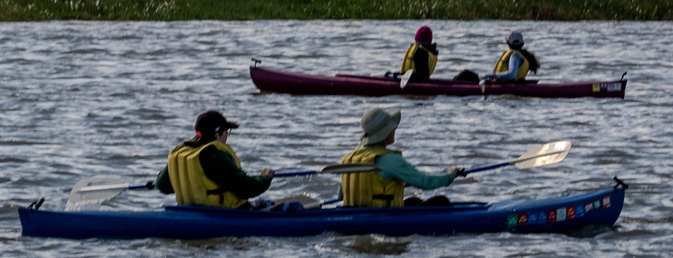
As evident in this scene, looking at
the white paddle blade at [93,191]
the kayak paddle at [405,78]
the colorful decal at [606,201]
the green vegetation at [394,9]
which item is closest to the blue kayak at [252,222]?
the white paddle blade at [93,191]

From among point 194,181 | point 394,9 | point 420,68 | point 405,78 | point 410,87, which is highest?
point 194,181

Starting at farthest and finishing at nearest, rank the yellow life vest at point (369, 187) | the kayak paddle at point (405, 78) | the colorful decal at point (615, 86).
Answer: the colorful decal at point (615, 86) < the kayak paddle at point (405, 78) < the yellow life vest at point (369, 187)

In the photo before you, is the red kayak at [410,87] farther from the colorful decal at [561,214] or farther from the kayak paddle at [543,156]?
the colorful decal at [561,214]

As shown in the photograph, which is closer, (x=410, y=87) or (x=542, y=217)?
(x=542, y=217)

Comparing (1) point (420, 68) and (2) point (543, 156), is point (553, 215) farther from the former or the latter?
(1) point (420, 68)

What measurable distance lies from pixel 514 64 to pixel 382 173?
8041 mm

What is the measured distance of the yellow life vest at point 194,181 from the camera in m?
8.49

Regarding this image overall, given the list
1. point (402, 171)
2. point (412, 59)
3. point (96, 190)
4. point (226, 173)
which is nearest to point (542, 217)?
point (402, 171)

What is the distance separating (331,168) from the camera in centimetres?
855

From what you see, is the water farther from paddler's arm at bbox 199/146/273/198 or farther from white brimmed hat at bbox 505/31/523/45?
white brimmed hat at bbox 505/31/523/45

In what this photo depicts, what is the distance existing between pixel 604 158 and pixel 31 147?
17.7ft

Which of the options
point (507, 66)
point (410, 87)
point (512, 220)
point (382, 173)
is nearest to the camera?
point (382, 173)

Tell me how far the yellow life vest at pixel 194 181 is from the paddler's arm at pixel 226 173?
0.10ft

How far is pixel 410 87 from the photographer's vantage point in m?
17.0
